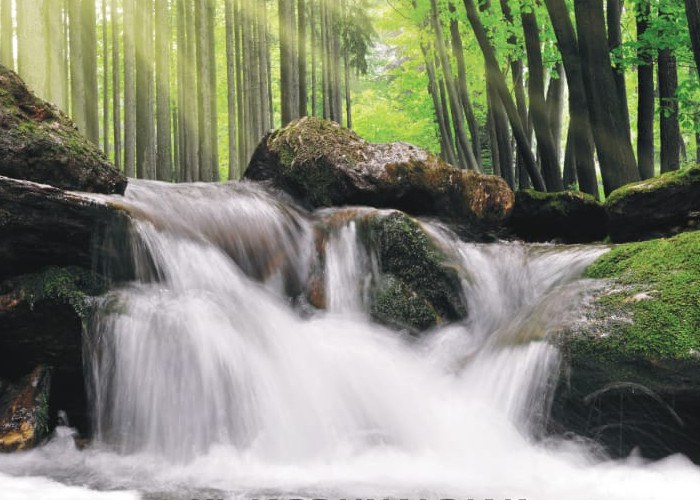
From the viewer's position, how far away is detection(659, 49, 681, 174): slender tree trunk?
32.8ft

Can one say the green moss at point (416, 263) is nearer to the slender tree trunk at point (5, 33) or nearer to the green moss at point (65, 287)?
the green moss at point (65, 287)

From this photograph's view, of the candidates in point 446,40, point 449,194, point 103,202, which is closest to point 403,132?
point 446,40

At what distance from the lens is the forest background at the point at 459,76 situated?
8.60 meters

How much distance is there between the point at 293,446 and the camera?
3973 millimetres

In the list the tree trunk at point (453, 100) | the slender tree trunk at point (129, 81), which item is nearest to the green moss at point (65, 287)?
the slender tree trunk at point (129, 81)

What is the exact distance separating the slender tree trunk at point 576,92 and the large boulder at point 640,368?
475 cm

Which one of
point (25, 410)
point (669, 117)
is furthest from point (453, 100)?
point (25, 410)

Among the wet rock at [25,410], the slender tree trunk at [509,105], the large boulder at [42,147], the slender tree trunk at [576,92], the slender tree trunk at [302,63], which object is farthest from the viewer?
the slender tree trunk at [302,63]

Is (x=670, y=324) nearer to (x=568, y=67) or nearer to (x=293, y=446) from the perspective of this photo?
(x=293, y=446)

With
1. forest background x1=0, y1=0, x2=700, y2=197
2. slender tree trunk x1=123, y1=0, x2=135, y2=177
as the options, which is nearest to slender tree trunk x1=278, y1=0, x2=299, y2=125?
forest background x1=0, y1=0, x2=700, y2=197

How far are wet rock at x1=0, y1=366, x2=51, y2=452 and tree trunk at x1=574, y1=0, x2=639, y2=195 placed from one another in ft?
22.6

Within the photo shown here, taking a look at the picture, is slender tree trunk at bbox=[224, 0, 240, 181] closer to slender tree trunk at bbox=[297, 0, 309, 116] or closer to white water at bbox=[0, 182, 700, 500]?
slender tree trunk at bbox=[297, 0, 309, 116]

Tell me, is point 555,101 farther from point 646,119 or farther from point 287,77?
point 287,77

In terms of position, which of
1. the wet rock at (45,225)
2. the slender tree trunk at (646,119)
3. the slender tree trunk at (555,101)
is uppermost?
the slender tree trunk at (555,101)
